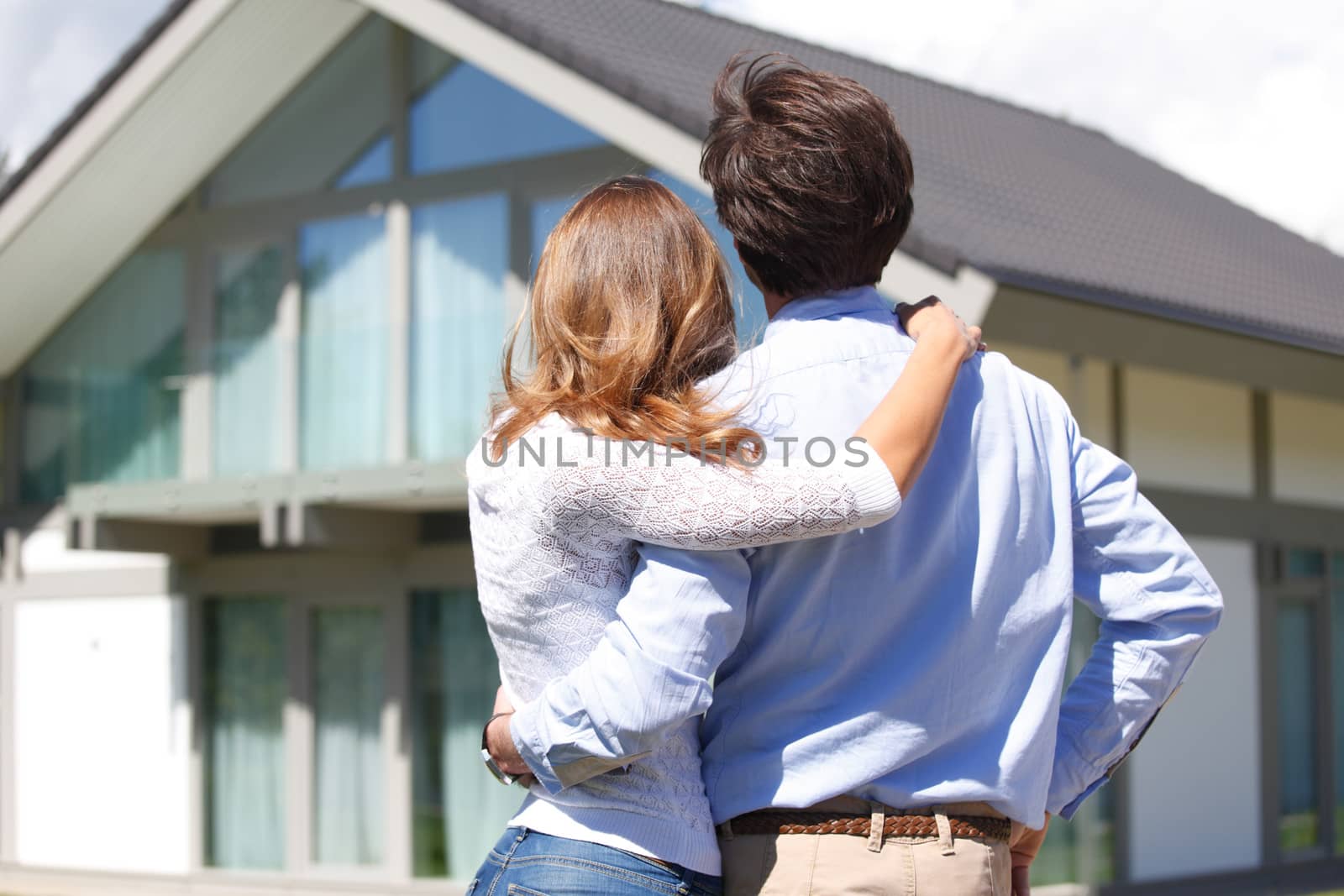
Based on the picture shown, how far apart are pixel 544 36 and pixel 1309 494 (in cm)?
659

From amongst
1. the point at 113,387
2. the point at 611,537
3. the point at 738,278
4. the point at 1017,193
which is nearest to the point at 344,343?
the point at 113,387

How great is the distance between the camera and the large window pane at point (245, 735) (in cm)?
1257

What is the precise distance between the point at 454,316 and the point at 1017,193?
3.96 metres

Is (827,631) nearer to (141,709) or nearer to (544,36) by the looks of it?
(544,36)

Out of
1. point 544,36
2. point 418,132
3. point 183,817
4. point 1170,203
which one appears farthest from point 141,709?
point 1170,203

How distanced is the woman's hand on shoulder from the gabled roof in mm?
5872

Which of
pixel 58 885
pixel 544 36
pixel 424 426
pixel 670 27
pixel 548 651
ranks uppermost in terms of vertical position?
pixel 670 27

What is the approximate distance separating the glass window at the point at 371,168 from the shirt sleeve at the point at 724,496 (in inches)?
420

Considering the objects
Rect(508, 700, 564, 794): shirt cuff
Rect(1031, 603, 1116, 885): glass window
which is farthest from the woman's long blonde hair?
Rect(1031, 603, 1116, 885): glass window

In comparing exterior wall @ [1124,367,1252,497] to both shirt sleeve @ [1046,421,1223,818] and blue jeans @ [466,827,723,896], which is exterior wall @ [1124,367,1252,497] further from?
blue jeans @ [466,827,723,896]

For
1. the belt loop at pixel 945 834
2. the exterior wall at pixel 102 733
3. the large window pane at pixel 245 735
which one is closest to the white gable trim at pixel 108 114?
the exterior wall at pixel 102 733

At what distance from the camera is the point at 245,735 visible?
500 inches

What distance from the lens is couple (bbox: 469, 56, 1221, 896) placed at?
1.83 meters

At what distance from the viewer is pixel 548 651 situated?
1.95 m
